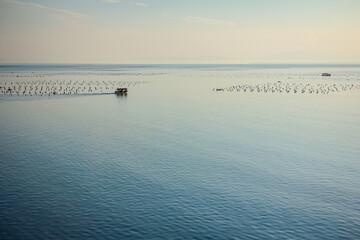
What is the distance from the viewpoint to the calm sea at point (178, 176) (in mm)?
35750

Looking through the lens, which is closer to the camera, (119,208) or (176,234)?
(176,234)

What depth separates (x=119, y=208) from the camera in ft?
130

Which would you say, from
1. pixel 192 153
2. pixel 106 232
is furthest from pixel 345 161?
pixel 106 232

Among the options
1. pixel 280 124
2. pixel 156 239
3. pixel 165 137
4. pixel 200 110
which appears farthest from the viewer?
pixel 200 110

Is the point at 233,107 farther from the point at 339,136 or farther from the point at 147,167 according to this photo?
the point at 147,167

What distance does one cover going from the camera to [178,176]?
50.4 metres

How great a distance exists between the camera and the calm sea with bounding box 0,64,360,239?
35.8 m

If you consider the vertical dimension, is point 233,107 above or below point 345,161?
above

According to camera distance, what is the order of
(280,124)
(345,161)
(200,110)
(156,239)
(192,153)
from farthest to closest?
(200,110) < (280,124) < (192,153) < (345,161) < (156,239)

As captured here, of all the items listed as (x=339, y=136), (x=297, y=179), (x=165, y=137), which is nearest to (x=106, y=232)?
(x=297, y=179)

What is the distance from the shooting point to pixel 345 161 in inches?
2291

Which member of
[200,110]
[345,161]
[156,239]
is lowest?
[156,239]

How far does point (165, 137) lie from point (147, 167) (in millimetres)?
20589

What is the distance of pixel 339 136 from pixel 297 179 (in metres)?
32.9
